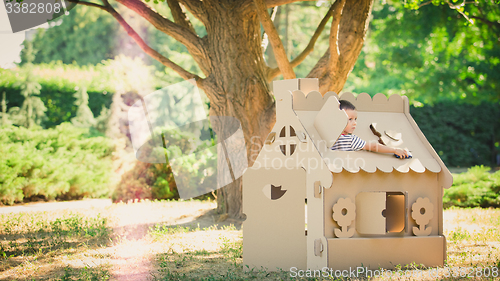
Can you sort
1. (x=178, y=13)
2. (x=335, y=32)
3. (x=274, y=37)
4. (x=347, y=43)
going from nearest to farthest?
(x=335, y=32) < (x=274, y=37) < (x=347, y=43) < (x=178, y=13)

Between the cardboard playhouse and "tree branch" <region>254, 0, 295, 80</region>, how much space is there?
176 centimetres

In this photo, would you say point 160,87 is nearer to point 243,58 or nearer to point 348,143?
point 243,58

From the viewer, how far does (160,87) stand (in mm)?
12500

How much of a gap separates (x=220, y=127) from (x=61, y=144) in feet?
15.1

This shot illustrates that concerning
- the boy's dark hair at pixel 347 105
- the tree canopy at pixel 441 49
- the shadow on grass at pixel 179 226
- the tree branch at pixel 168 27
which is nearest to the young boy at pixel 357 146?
the boy's dark hair at pixel 347 105

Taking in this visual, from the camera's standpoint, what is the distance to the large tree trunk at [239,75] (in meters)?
5.87

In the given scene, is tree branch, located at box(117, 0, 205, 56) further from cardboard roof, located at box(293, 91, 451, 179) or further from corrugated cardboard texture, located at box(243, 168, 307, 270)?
corrugated cardboard texture, located at box(243, 168, 307, 270)

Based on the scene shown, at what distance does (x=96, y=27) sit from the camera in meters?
19.7

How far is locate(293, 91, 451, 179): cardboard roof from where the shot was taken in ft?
10.9

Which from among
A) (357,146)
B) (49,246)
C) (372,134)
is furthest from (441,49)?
(49,246)

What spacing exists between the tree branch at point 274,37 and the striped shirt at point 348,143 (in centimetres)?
229

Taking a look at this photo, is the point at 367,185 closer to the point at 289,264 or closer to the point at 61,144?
the point at 289,264

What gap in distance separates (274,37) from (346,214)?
296cm

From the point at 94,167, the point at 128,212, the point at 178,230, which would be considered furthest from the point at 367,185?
the point at 94,167
